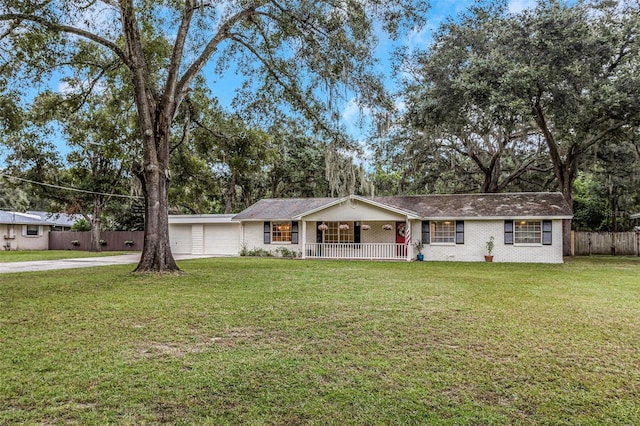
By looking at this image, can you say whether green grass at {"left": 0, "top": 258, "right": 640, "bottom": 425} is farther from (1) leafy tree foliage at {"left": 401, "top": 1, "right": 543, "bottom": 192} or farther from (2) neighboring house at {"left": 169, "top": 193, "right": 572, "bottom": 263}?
(2) neighboring house at {"left": 169, "top": 193, "right": 572, "bottom": 263}

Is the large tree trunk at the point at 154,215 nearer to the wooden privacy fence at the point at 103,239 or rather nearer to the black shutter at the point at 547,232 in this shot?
the black shutter at the point at 547,232

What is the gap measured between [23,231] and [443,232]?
26.9 m

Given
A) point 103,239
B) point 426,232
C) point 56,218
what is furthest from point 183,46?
point 56,218

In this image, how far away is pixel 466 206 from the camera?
18203 mm

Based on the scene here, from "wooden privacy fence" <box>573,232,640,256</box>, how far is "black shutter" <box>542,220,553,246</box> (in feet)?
24.5

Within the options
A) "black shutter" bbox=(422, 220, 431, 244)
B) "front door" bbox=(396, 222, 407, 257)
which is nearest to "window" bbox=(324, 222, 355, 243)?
"front door" bbox=(396, 222, 407, 257)

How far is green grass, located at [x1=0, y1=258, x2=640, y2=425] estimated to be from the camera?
295cm

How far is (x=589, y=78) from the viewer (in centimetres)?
1486

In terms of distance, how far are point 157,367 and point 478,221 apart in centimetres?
1604

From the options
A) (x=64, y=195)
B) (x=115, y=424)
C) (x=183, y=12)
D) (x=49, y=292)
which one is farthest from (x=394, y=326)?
(x=64, y=195)

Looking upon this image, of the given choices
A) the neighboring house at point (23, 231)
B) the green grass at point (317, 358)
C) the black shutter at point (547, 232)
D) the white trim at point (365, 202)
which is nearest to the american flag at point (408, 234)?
the white trim at point (365, 202)

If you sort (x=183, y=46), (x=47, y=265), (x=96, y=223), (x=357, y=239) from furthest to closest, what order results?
(x=96, y=223) → (x=357, y=239) → (x=47, y=265) → (x=183, y=46)

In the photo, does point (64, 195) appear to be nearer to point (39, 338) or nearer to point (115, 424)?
point (39, 338)

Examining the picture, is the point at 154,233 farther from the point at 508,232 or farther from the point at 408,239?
the point at 508,232
